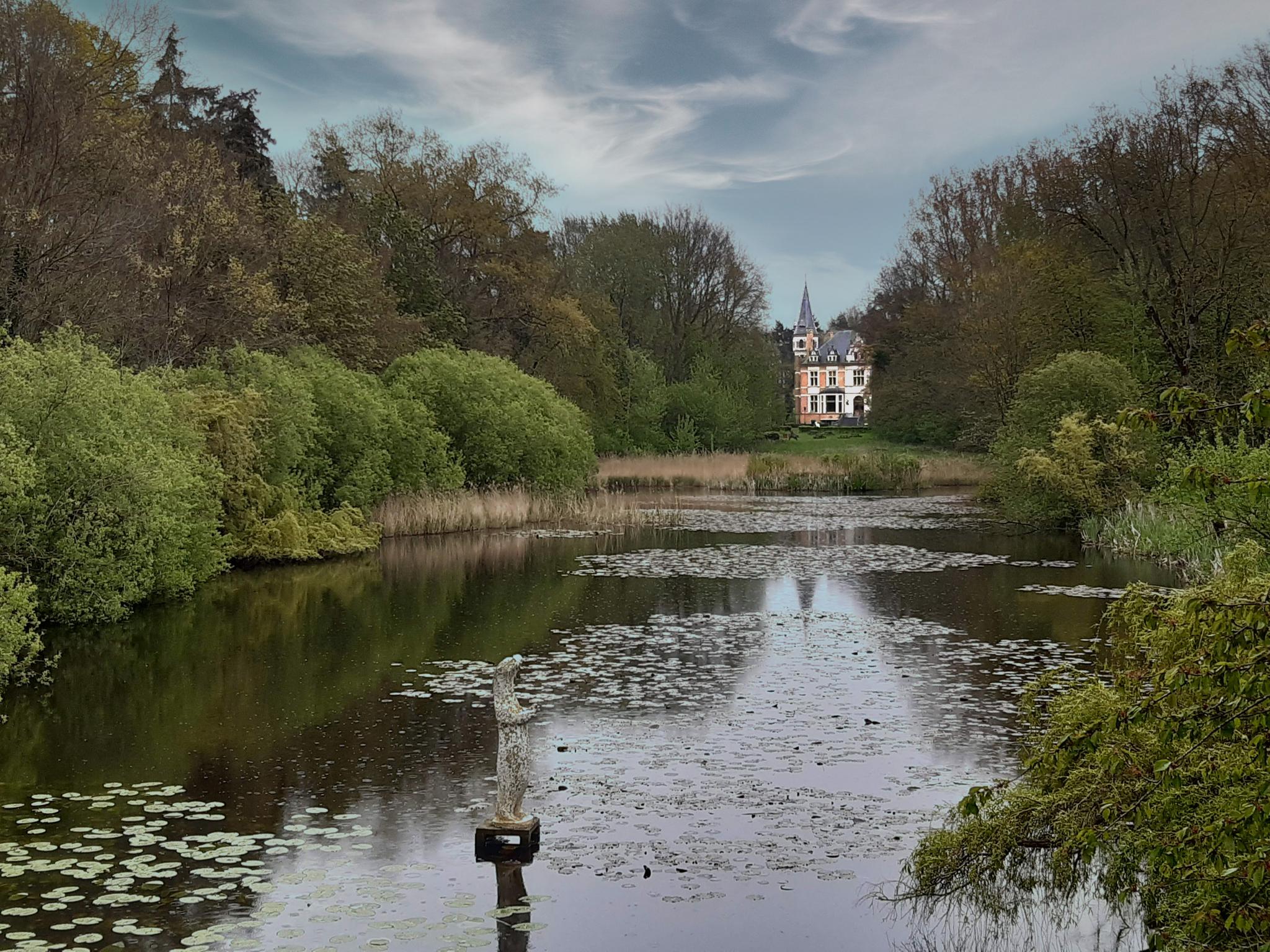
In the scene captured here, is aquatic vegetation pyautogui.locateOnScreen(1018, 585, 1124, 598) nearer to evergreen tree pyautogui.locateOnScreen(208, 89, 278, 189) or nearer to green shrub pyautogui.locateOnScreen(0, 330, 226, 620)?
green shrub pyautogui.locateOnScreen(0, 330, 226, 620)

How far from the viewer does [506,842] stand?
280 inches

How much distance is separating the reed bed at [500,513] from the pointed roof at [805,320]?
340ft

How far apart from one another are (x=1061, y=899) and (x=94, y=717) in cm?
831

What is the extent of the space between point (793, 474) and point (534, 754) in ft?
120

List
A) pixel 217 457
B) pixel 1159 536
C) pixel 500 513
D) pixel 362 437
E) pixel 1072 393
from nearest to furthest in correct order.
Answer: pixel 217 457 < pixel 1159 536 < pixel 362 437 < pixel 500 513 < pixel 1072 393

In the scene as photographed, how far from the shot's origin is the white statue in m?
7.11

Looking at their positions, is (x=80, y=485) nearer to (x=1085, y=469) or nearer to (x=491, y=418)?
(x=491, y=418)

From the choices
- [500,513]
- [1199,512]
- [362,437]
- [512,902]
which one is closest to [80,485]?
[512,902]

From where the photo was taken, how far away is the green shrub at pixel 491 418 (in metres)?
32.2

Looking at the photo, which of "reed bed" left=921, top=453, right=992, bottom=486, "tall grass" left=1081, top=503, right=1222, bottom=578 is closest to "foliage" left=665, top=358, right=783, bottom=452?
"reed bed" left=921, top=453, right=992, bottom=486

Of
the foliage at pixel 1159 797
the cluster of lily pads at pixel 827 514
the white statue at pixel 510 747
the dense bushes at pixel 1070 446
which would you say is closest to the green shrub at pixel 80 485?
the white statue at pixel 510 747

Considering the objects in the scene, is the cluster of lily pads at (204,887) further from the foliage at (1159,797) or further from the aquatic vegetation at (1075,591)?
the aquatic vegetation at (1075,591)

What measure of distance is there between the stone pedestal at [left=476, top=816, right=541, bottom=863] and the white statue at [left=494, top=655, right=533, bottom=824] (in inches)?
2.1

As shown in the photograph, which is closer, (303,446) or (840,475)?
(303,446)
